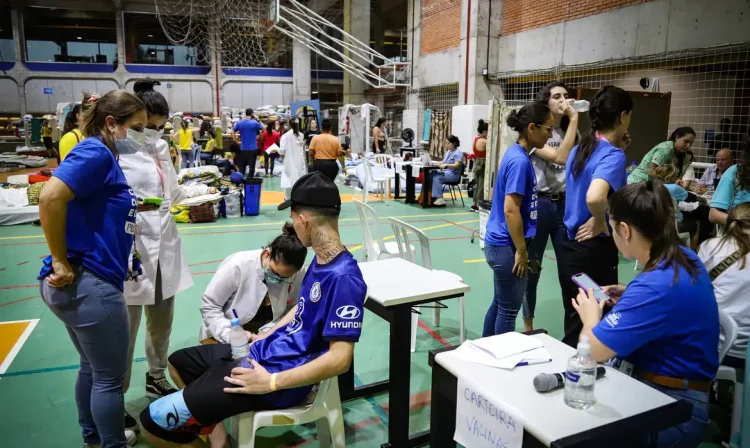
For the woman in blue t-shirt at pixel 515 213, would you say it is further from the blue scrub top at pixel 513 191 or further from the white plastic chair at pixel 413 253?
the white plastic chair at pixel 413 253

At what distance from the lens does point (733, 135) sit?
8844 mm

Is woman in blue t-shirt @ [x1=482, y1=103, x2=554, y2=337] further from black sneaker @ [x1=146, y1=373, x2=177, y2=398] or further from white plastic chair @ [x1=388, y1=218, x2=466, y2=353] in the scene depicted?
black sneaker @ [x1=146, y1=373, x2=177, y2=398]

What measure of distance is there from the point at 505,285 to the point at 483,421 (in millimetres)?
1516

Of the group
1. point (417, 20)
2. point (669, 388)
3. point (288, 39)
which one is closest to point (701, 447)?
point (669, 388)

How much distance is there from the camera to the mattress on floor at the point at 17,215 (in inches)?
307

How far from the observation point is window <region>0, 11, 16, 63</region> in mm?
21078

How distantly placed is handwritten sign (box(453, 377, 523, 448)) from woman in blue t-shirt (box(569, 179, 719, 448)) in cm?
42

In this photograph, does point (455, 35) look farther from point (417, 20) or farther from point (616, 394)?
point (616, 394)

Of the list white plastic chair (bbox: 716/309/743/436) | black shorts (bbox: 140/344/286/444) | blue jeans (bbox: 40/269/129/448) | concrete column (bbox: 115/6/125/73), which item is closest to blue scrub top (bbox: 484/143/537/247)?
white plastic chair (bbox: 716/309/743/436)

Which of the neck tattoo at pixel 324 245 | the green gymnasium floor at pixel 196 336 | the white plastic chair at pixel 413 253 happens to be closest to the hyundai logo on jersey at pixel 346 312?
the neck tattoo at pixel 324 245

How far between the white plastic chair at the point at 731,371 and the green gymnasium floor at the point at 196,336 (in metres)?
1.45

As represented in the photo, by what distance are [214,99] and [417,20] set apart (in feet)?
33.9

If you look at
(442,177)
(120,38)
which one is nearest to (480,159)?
(442,177)

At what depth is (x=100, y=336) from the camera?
2.00 m
